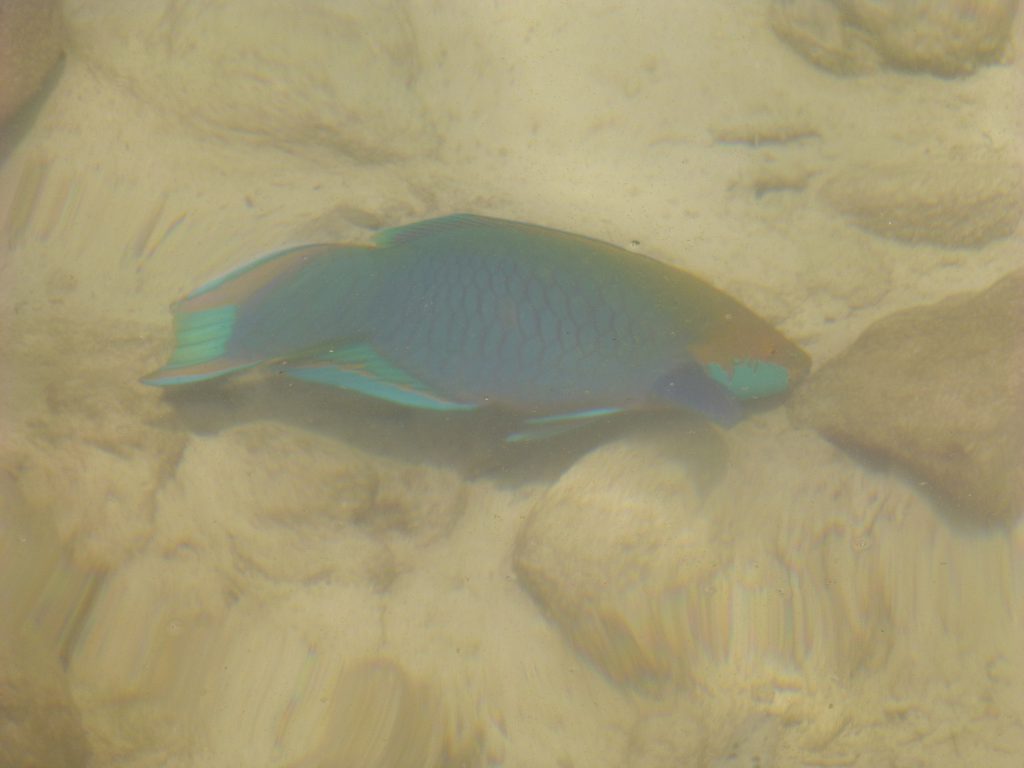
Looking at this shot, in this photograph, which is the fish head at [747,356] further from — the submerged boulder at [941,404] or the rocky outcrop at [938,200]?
the rocky outcrop at [938,200]

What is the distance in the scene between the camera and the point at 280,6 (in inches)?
90.8

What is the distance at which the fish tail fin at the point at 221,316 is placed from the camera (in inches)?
73.3

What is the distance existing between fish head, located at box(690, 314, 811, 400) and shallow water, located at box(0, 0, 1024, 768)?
0.15 meters

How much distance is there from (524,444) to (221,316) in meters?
0.90

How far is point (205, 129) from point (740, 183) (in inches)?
69.1

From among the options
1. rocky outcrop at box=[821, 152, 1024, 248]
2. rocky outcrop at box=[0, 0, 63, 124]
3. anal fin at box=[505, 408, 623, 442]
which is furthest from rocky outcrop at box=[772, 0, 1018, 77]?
rocky outcrop at box=[0, 0, 63, 124]

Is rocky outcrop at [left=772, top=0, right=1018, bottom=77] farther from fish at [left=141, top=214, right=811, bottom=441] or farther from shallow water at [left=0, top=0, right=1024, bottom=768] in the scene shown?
fish at [left=141, top=214, right=811, bottom=441]

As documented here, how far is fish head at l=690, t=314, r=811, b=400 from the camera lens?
1.86 m

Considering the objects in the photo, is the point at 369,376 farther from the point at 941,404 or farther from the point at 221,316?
the point at 941,404

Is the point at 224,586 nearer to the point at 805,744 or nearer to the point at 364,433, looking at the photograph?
the point at 364,433

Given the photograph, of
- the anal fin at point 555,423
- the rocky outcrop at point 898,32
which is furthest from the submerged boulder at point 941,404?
the rocky outcrop at point 898,32

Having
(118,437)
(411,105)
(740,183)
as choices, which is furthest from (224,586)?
(740,183)

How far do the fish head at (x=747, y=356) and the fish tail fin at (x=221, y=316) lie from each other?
105 cm

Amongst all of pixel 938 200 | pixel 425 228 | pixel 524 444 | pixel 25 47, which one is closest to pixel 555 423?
pixel 524 444
